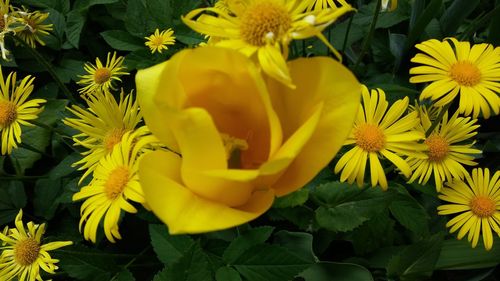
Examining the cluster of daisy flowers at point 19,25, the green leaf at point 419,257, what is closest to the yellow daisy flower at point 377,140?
the green leaf at point 419,257

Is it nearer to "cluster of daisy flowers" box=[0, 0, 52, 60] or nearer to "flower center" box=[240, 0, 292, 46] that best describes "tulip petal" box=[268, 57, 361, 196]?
"flower center" box=[240, 0, 292, 46]

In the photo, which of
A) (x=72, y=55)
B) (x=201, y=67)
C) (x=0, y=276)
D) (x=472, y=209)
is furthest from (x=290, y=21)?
(x=72, y=55)

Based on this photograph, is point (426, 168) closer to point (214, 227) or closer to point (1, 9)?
point (214, 227)

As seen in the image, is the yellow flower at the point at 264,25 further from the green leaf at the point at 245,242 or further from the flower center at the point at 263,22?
the green leaf at the point at 245,242

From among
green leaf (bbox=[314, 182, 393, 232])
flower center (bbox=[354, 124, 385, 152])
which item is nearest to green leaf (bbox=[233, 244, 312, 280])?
green leaf (bbox=[314, 182, 393, 232])

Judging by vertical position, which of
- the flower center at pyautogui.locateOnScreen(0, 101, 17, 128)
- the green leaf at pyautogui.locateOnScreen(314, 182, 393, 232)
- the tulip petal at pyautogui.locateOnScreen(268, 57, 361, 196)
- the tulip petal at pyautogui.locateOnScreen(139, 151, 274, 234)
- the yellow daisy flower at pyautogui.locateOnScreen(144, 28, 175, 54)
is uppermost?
the tulip petal at pyautogui.locateOnScreen(268, 57, 361, 196)

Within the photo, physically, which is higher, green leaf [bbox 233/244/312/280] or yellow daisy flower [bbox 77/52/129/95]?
green leaf [bbox 233/244/312/280]

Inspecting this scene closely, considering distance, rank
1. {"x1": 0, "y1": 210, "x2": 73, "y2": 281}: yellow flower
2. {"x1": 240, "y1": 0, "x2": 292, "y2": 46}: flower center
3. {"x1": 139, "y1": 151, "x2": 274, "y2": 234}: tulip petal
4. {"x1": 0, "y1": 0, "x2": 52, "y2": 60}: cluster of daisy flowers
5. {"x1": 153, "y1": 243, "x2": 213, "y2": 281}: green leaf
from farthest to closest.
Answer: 1. {"x1": 0, "y1": 0, "x2": 52, "y2": 60}: cluster of daisy flowers
2. {"x1": 0, "y1": 210, "x2": 73, "y2": 281}: yellow flower
3. {"x1": 153, "y1": 243, "x2": 213, "y2": 281}: green leaf
4. {"x1": 240, "y1": 0, "x2": 292, "y2": 46}: flower center
5. {"x1": 139, "y1": 151, "x2": 274, "y2": 234}: tulip petal

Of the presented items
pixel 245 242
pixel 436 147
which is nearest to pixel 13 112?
pixel 245 242
